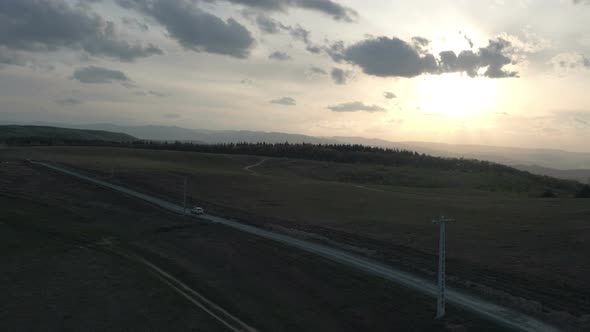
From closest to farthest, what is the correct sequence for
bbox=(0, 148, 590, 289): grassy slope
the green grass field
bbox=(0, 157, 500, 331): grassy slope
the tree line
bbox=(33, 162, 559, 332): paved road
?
bbox=(33, 162, 559, 332): paved road
bbox=(0, 157, 500, 331): grassy slope
the green grass field
bbox=(0, 148, 590, 289): grassy slope
the tree line

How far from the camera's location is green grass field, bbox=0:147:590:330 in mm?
28828

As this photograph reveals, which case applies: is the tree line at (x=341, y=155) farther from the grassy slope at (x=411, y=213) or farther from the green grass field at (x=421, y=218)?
the grassy slope at (x=411, y=213)

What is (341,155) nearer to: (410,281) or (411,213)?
(411,213)

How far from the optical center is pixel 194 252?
35.9 m

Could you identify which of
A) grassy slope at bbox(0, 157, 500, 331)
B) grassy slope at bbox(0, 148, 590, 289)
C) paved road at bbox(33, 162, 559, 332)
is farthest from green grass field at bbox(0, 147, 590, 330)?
grassy slope at bbox(0, 157, 500, 331)

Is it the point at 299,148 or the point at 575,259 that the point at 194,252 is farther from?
the point at 299,148

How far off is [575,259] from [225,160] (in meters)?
95.9

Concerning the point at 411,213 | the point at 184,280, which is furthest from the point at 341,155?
the point at 184,280

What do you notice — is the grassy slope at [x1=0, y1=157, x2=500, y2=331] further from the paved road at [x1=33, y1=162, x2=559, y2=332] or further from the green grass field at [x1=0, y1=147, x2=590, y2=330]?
the green grass field at [x1=0, y1=147, x2=590, y2=330]

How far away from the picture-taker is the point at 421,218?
50500 millimetres

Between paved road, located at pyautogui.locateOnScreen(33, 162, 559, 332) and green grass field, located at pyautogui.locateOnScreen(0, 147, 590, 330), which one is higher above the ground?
green grass field, located at pyautogui.locateOnScreen(0, 147, 590, 330)

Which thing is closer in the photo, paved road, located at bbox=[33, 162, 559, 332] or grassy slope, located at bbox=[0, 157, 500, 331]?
paved road, located at bbox=[33, 162, 559, 332]

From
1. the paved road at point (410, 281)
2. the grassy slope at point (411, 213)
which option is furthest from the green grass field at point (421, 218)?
the paved road at point (410, 281)

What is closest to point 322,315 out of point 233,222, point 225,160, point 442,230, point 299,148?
point 442,230
